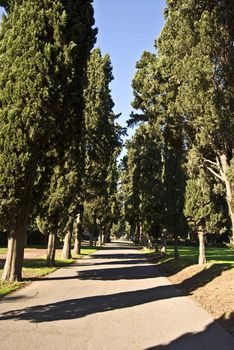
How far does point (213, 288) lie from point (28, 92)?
862 centimetres

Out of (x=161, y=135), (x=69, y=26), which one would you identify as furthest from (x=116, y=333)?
(x=161, y=135)

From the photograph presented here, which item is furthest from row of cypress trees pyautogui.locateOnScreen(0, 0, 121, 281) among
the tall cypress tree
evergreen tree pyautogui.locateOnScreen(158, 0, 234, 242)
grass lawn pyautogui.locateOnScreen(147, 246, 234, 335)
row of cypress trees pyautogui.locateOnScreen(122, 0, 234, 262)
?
grass lawn pyautogui.locateOnScreen(147, 246, 234, 335)

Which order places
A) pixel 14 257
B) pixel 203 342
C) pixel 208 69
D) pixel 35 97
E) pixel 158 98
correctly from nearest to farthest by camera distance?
1. pixel 203 342
2. pixel 208 69
3. pixel 35 97
4. pixel 14 257
5. pixel 158 98

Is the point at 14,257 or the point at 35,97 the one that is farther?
the point at 14,257

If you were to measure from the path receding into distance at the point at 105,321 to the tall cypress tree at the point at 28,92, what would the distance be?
2835 mm

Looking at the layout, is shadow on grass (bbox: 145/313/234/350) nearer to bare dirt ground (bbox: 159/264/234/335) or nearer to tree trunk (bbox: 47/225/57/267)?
bare dirt ground (bbox: 159/264/234/335)

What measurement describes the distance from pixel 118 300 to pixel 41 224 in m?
11.8

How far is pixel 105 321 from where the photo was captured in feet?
30.3

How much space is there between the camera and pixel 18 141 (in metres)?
14.7

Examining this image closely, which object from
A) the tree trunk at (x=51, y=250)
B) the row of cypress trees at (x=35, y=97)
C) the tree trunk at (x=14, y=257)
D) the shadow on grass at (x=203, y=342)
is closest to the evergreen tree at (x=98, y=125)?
the tree trunk at (x=51, y=250)

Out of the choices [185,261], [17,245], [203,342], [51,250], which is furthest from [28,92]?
[185,261]

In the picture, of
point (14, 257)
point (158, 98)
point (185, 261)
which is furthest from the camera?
Answer: point (185, 261)

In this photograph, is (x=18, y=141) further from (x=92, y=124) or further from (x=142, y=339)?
(x=92, y=124)

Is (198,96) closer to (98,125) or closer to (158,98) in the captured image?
(158,98)
